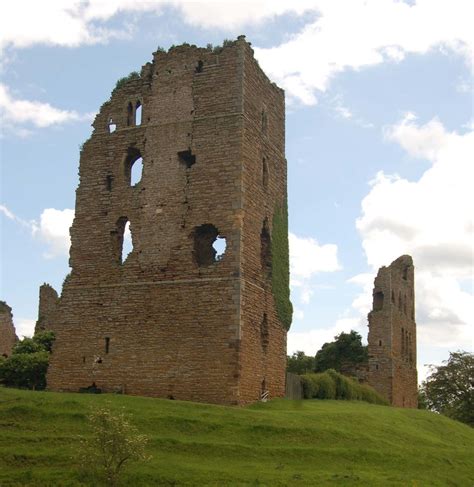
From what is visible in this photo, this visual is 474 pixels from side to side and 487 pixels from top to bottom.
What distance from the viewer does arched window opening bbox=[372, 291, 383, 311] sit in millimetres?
43438

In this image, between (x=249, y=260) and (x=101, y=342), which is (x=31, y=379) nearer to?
(x=101, y=342)

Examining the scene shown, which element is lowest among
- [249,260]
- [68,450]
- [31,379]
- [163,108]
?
[68,450]

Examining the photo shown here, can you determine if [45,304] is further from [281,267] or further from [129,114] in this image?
[281,267]

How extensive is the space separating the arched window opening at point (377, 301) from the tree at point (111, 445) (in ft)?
97.0

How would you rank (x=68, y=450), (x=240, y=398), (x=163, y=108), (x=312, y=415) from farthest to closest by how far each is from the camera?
1. (x=163, y=108)
2. (x=240, y=398)
3. (x=312, y=415)
4. (x=68, y=450)

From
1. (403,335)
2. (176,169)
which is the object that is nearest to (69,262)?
(176,169)

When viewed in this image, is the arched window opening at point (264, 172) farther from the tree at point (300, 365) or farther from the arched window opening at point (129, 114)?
the tree at point (300, 365)

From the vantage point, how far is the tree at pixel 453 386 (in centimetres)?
4653

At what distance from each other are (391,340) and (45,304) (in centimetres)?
1805

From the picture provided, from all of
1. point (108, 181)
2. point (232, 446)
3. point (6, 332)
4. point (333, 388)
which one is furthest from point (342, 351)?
point (232, 446)

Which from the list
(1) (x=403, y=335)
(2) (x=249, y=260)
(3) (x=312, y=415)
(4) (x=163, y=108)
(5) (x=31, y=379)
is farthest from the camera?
(1) (x=403, y=335)

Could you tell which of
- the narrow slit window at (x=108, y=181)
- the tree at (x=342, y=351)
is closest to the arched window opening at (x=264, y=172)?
the narrow slit window at (x=108, y=181)

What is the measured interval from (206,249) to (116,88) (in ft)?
21.3

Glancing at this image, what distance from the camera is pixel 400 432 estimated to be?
70.1ft
